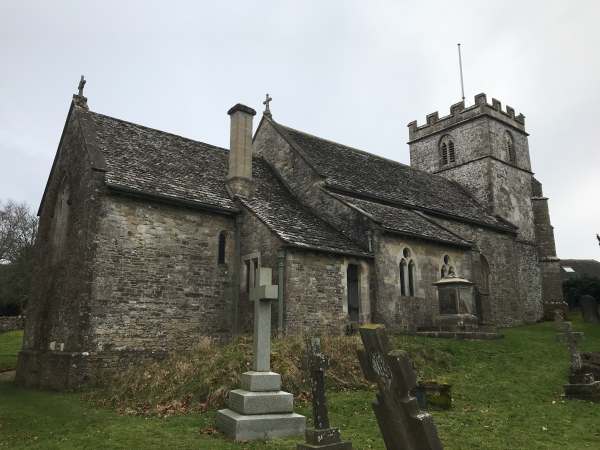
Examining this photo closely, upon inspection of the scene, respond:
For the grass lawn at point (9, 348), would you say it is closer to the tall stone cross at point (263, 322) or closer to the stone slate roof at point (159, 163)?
the stone slate roof at point (159, 163)

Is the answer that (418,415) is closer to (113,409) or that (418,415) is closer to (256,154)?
(113,409)

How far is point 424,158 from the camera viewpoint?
37531mm

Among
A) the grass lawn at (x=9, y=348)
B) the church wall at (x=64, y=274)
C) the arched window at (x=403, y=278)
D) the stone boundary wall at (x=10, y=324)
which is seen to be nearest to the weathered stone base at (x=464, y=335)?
the arched window at (x=403, y=278)

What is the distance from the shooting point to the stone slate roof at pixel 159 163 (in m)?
17.2

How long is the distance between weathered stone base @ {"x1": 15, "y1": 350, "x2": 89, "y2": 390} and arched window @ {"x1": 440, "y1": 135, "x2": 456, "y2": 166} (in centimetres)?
2976

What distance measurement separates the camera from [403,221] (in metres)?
21.5

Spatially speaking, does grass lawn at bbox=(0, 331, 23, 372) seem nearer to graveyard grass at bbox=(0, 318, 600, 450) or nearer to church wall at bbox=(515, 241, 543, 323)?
graveyard grass at bbox=(0, 318, 600, 450)

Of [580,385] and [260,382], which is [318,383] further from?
[580,385]

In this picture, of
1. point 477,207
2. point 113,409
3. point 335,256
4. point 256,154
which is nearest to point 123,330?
point 113,409

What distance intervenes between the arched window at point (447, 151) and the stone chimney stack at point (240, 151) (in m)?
20.4

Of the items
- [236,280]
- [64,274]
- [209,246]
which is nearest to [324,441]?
[236,280]

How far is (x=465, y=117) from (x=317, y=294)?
24136mm

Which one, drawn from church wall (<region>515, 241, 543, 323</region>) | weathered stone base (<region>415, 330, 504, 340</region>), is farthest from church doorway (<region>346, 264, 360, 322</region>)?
church wall (<region>515, 241, 543, 323</region>)

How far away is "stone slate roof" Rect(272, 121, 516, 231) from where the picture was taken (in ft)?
76.6
